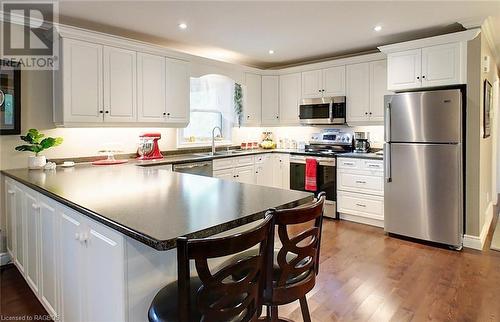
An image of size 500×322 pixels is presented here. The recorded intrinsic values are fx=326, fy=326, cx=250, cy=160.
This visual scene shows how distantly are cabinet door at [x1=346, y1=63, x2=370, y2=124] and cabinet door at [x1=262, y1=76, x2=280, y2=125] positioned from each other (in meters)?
1.31

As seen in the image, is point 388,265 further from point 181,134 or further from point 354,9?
point 181,134

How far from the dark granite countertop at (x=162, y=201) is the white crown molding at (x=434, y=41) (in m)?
2.98

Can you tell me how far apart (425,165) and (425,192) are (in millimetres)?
309

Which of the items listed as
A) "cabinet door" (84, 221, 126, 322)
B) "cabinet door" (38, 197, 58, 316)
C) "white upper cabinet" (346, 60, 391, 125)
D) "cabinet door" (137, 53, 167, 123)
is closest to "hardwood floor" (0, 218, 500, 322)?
"cabinet door" (38, 197, 58, 316)

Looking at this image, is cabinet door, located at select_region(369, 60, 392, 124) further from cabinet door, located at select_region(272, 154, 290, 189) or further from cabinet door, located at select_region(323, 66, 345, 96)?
cabinet door, located at select_region(272, 154, 290, 189)

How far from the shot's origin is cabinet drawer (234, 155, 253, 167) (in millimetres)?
4777

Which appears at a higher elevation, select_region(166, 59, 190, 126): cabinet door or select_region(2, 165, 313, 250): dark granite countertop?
select_region(166, 59, 190, 126): cabinet door

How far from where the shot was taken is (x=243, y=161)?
16.1 feet

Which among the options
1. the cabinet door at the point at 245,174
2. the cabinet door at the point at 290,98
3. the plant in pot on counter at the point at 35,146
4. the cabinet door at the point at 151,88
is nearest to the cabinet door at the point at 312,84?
the cabinet door at the point at 290,98

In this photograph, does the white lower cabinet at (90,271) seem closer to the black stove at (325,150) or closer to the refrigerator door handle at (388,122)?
the refrigerator door handle at (388,122)

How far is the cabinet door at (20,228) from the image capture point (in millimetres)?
2658

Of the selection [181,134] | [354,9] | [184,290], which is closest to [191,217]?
[184,290]

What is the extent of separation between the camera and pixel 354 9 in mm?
3186

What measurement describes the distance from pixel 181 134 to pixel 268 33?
1.86 m
